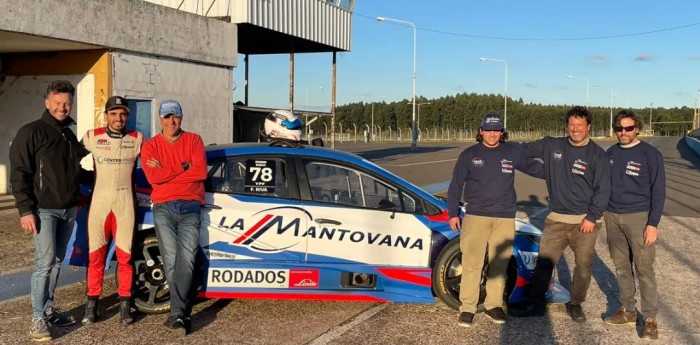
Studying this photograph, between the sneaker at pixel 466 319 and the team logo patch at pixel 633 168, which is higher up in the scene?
the team logo patch at pixel 633 168

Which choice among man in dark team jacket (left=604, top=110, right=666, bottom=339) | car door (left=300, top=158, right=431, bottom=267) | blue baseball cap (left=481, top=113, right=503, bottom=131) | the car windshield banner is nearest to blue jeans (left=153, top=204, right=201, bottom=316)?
the car windshield banner

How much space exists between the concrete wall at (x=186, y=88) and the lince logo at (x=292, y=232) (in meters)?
7.32

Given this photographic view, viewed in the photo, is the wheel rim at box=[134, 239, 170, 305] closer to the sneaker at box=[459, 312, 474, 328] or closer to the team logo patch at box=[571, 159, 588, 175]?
the sneaker at box=[459, 312, 474, 328]

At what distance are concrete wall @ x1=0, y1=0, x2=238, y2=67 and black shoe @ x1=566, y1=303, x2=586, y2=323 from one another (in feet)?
28.3

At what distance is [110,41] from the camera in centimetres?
1091

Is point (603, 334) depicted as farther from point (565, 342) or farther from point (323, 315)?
point (323, 315)

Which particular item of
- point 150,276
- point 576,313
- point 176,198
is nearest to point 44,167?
point 176,198

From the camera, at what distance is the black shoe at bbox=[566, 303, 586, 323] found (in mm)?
5211

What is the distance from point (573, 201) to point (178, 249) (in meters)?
3.23

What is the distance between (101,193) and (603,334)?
411 cm

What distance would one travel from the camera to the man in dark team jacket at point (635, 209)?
15.9 ft

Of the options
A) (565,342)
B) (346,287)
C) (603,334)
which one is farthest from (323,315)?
(603,334)

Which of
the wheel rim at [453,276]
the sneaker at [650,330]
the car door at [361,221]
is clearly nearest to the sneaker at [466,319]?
the wheel rim at [453,276]

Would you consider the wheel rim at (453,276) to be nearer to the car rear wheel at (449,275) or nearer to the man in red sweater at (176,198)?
the car rear wheel at (449,275)
